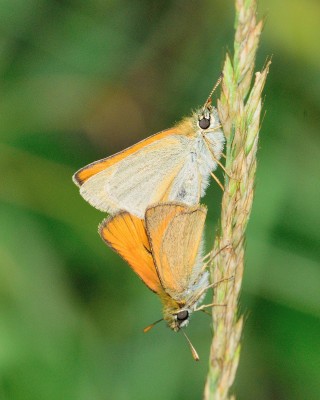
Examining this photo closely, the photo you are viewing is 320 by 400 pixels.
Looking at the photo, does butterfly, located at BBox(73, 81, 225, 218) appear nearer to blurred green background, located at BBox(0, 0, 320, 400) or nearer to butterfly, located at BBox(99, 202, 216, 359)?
butterfly, located at BBox(99, 202, 216, 359)

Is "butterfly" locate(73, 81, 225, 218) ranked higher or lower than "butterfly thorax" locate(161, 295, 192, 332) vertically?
higher

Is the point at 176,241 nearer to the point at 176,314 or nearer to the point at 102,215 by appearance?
the point at 176,314

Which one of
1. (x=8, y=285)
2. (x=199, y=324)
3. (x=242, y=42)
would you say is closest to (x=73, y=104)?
(x=8, y=285)

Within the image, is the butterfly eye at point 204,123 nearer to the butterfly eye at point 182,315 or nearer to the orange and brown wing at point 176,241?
the orange and brown wing at point 176,241

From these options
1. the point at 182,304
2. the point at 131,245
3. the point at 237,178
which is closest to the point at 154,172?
the point at 131,245

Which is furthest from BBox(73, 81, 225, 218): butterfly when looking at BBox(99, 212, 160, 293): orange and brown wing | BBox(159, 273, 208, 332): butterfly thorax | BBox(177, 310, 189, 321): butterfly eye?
BBox(177, 310, 189, 321): butterfly eye
